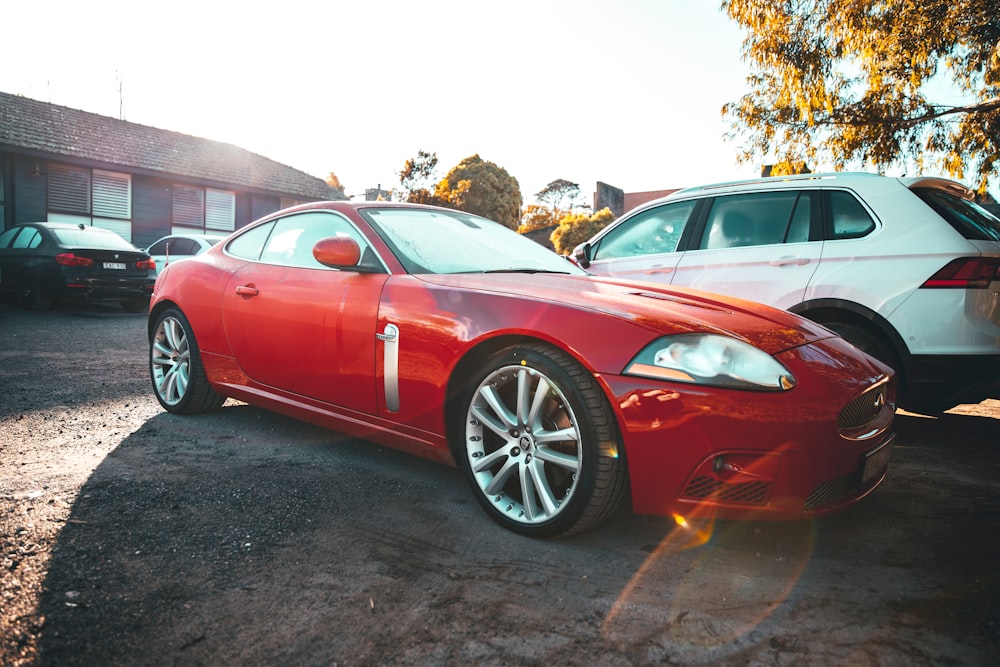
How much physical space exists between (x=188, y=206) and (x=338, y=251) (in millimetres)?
20528

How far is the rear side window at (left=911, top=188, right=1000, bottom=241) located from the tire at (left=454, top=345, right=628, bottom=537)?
9.85 ft

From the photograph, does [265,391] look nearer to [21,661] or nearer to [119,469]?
[119,469]

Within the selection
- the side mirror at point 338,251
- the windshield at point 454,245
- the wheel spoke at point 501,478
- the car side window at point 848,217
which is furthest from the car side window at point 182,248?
the wheel spoke at point 501,478

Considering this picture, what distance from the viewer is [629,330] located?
2426 mm

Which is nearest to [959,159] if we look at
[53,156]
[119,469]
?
[119,469]

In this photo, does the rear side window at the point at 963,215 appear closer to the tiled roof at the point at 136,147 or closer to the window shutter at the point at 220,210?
the tiled roof at the point at 136,147

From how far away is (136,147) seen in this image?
2027cm

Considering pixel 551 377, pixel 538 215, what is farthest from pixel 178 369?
pixel 538 215

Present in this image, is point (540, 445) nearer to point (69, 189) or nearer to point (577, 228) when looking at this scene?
point (69, 189)

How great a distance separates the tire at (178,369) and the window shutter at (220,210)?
62.7 feet

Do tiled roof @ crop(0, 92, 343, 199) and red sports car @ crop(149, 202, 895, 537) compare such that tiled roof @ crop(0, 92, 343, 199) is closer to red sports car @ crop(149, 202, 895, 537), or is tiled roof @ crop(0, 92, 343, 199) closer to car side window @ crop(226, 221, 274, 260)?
car side window @ crop(226, 221, 274, 260)

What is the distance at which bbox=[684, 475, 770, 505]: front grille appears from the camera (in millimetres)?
2275

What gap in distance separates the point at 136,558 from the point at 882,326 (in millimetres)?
Answer: 4064

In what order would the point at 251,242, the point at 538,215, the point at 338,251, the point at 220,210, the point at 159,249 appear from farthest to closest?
the point at 538,215 < the point at 220,210 < the point at 159,249 < the point at 251,242 < the point at 338,251
